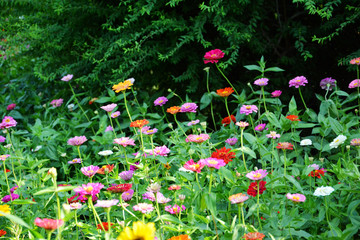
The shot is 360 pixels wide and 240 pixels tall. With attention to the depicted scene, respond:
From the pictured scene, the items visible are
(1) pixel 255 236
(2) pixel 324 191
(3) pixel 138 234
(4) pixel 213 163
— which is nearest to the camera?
(3) pixel 138 234

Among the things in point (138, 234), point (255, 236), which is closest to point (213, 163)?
point (255, 236)

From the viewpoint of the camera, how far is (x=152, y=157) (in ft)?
5.66

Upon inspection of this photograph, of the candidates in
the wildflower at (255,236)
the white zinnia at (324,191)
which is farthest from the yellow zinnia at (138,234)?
the white zinnia at (324,191)

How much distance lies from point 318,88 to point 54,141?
2.02m

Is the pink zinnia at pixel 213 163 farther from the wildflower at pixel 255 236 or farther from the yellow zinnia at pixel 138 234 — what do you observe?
the yellow zinnia at pixel 138 234

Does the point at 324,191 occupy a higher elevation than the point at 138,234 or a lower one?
lower

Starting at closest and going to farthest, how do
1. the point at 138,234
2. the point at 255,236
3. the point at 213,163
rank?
the point at 138,234 → the point at 255,236 → the point at 213,163

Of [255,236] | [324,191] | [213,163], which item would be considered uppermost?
[213,163]

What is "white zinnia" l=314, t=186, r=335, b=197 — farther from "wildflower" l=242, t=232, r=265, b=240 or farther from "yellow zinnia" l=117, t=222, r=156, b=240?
"yellow zinnia" l=117, t=222, r=156, b=240

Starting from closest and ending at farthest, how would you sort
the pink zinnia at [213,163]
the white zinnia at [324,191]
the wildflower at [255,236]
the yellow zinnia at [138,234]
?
the yellow zinnia at [138,234]
the wildflower at [255,236]
the pink zinnia at [213,163]
the white zinnia at [324,191]

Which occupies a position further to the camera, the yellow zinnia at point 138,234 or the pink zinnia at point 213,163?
the pink zinnia at point 213,163

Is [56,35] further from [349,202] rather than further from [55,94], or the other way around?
[349,202]

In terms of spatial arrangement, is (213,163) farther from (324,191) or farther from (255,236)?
(324,191)

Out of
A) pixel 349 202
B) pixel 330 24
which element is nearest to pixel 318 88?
pixel 330 24
